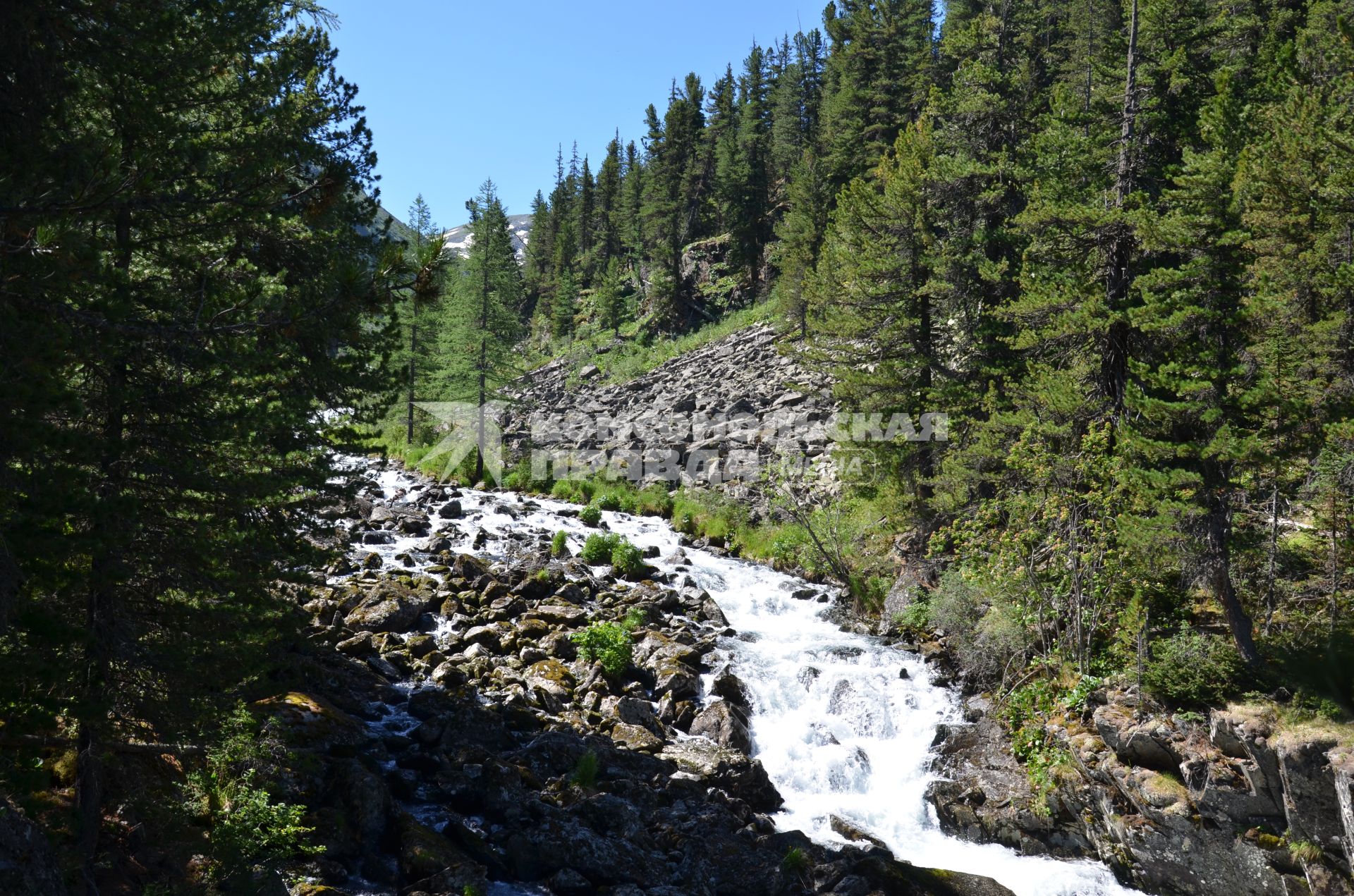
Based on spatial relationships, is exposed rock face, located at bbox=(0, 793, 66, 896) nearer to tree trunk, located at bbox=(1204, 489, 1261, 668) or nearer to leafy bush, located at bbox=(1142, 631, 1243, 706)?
leafy bush, located at bbox=(1142, 631, 1243, 706)

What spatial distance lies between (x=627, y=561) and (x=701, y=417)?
48.9ft

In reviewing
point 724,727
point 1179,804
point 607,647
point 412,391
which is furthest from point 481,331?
point 1179,804

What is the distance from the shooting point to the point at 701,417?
3519cm

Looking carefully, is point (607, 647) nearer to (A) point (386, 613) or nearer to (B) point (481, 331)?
(A) point (386, 613)

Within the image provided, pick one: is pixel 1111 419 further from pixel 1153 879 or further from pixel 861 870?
pixel 861 870

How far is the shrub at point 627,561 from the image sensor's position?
21266 millimetres

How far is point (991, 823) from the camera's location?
11469 millimetres

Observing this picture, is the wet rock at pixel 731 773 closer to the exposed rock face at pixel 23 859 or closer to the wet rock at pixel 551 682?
the wet rock at pixel 551 682

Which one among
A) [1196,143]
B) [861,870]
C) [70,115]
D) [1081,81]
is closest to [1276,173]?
[1196,143]

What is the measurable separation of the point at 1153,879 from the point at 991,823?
2.13m

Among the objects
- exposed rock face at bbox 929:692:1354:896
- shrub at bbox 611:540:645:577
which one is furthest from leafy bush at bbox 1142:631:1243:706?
shrub at bbox 611:540:645:577

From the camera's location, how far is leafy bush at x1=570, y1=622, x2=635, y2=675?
14.7 metres

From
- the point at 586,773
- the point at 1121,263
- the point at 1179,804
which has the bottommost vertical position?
the point at 1179,804

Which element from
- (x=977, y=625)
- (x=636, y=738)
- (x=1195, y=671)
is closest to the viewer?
(x=1195, y=671)
